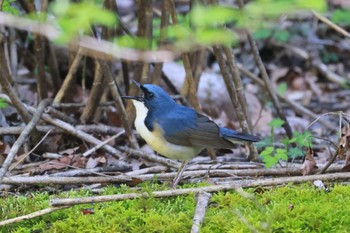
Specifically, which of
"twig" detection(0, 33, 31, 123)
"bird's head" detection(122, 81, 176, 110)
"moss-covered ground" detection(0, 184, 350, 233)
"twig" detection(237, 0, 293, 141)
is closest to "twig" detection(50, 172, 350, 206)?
"moss-covered ground" detection(0, 184, 350, 233)

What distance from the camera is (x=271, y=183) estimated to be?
4.37m

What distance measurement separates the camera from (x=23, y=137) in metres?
5.21

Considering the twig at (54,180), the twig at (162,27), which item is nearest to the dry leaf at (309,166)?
the twig at (54,180)

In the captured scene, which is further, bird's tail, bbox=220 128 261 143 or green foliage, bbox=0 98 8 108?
green foliage, bbox=0 98 8 108

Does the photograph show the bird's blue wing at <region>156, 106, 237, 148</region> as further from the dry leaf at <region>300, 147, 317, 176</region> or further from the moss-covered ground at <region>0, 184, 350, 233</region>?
the moss-covered ground at <region>0, 184, 350, 233</region>

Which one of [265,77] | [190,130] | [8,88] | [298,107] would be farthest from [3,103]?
[298,107]

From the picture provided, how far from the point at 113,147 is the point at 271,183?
2058 mm

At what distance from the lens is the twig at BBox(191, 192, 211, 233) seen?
145 inches

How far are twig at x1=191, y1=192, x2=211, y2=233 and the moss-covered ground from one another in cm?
4

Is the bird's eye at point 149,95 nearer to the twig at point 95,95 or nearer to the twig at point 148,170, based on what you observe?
the twig at point 148,170

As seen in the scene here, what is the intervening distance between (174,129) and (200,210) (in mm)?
1337

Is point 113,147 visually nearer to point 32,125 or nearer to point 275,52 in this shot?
point 32,125

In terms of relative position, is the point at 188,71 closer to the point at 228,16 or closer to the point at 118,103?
the point at 118,103

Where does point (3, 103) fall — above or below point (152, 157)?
above
